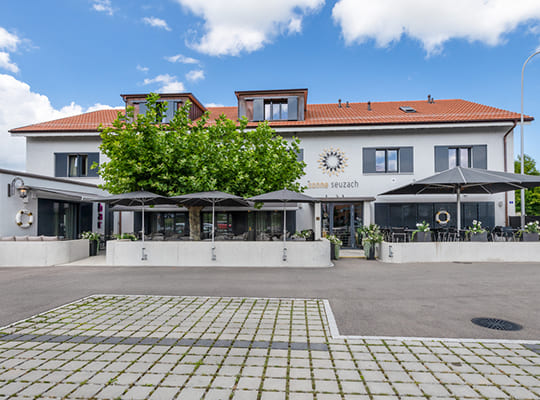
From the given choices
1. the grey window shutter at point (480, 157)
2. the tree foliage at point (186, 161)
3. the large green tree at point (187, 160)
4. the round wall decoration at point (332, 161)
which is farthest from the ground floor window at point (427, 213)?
the tree foliage at point (186, 161)

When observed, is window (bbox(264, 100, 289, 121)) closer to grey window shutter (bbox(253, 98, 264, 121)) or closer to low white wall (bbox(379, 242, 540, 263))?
grey window shutter (bbox(253, 98, 264, 121))

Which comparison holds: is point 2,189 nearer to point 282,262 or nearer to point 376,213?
point 282,262

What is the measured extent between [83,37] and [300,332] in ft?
49.2

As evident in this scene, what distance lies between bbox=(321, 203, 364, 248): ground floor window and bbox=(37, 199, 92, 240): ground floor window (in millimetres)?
11977

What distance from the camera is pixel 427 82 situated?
22125 millimetres

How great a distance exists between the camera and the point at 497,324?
5.29 m

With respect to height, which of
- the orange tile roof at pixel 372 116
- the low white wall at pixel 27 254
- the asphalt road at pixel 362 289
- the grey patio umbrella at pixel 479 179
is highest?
the orange tile roof at pixel 372 116

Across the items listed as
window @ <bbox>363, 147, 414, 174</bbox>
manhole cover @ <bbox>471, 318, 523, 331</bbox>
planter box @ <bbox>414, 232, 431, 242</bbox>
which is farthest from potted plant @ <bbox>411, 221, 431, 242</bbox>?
manhole cover @ <bbox>471, 318, 523, 331</bbox>

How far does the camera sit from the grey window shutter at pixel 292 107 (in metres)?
19.0

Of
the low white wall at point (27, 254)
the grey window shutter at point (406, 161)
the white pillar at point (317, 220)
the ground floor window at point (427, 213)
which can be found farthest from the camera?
the grey window shutter at point (406, 161)

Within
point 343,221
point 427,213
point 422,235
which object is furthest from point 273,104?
point 422,235

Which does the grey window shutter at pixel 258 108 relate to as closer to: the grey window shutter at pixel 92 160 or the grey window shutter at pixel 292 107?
the grey window shutter at pixel 292 107

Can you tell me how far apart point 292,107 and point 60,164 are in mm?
13141

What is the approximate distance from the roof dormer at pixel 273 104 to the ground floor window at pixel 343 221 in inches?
207
